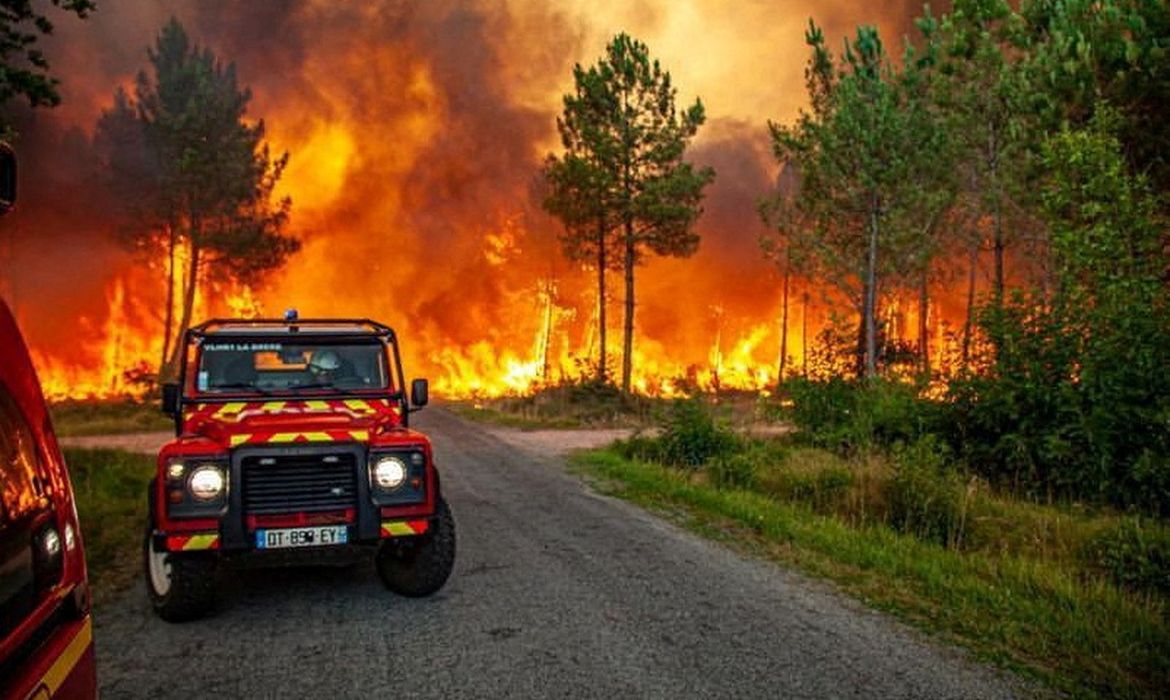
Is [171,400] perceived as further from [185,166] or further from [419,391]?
[185,166]

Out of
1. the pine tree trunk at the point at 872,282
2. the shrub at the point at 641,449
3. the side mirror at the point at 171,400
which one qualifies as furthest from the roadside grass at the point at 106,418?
the pine tree trunk at the point at 872,282

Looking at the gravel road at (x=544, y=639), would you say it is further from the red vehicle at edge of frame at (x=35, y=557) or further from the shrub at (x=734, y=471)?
the shrub at (x=734, y=471)

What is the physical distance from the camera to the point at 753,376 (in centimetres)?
4984

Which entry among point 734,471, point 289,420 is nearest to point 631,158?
point 734,471

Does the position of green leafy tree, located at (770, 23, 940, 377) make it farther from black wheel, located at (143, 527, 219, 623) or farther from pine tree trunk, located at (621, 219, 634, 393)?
black wheel, located at (143, 527, 219, 623)

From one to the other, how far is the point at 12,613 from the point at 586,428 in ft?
74.5

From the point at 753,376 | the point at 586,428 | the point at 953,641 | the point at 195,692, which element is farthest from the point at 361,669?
the point at 753,376

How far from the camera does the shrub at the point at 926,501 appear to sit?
30.1 feet

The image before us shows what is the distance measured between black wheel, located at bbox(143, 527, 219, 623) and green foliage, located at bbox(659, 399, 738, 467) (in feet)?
33.4

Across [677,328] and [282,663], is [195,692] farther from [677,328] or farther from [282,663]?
[677,328]

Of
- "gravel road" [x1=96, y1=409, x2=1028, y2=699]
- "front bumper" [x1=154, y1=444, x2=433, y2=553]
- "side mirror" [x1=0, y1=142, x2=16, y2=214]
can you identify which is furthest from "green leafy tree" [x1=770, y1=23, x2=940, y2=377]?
"side mirror" [x1=0, y1=142, x2=16, y2=214]

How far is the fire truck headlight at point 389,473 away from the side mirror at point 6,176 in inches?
131

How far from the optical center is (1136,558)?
7.30 meters

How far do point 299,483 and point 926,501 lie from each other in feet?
24.8
